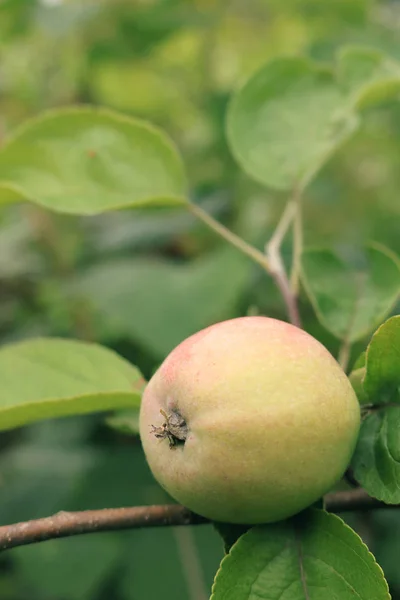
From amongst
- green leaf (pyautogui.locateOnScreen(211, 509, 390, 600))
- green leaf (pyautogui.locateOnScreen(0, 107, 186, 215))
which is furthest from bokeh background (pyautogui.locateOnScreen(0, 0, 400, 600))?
green leaf (pyautogui.locateOnScreen(211, 509, 390, 600))

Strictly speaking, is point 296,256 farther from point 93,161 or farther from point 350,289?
point 93,161

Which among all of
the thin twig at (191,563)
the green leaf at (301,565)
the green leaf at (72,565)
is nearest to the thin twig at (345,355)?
the green leaf at (301,565)

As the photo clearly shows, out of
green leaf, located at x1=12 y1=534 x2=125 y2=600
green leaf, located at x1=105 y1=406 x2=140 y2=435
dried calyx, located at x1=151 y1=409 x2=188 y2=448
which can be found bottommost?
green leaf, located at x1=12 y1=534 x2=125 y2=600

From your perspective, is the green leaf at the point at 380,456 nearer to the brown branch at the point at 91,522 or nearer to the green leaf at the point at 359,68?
the brown branch at the point at 91,522

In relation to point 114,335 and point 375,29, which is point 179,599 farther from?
point 375,29

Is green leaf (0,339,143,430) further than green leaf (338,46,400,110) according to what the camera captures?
No

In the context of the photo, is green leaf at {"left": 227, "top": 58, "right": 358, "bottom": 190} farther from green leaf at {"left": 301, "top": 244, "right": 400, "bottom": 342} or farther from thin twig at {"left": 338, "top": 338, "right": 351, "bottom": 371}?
thin twig at {"left": 338, "top": 338, "right": 351, "bottom": 371}
